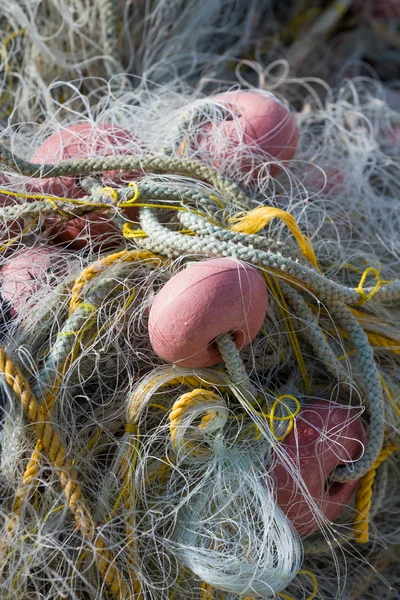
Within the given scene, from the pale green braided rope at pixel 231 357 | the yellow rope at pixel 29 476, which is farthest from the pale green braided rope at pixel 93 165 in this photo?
the yellow rope at pixel 29 476

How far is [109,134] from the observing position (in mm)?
1240

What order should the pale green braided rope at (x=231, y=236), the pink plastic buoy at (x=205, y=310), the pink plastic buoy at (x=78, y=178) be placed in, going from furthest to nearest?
the pink plastic buoy at (x=78, y=178) → the pale green braided rope at (x=231, y=236) → the pink plastic buoy at (x=205, y=310)

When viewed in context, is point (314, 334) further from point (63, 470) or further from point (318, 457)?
point (63, 470)

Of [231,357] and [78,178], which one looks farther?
[78,178]

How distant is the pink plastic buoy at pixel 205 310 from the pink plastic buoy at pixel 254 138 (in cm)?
33

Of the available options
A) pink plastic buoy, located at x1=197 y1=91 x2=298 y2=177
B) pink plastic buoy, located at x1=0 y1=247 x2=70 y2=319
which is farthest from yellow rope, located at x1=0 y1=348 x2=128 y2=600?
pink plastic buoy, located at x1=197 y1=91 x2=298 y2=177

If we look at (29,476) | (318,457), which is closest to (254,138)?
(318,457)

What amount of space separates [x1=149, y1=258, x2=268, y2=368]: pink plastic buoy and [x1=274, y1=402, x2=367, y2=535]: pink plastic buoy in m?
0.18

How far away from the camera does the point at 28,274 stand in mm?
1095

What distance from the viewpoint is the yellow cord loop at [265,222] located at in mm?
1087

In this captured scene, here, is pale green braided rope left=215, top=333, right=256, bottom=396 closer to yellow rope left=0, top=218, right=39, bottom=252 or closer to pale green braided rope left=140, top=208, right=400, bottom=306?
pale green braided rope left=140, top=208, right=400, bottom=306

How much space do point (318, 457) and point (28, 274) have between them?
1.84 feet

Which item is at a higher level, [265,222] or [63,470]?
[265,222]

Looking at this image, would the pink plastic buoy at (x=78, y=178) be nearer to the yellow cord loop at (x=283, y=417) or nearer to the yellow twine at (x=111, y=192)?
the yellow twine at (x=111, y=192)
